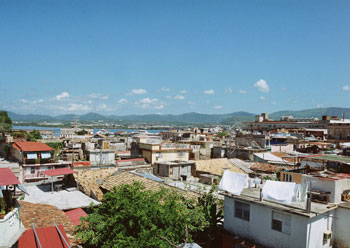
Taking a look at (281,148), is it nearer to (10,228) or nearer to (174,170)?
(174,170)

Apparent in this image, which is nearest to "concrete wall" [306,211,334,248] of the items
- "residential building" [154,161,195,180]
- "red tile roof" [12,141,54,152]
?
"residential building" [154,161,195,180]

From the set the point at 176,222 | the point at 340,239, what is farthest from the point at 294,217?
the point at 176,222

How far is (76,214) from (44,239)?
5.58 metres

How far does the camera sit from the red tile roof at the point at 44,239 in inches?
388

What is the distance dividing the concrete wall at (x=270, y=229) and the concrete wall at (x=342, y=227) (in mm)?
902

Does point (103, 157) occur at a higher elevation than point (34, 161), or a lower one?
lower

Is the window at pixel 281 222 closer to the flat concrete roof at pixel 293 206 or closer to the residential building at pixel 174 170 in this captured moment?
the flat concrete roof at pixel 293 206

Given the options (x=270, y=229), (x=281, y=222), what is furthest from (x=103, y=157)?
(x=281, y=222)

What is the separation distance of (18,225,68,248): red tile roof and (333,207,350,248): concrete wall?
1065 cm

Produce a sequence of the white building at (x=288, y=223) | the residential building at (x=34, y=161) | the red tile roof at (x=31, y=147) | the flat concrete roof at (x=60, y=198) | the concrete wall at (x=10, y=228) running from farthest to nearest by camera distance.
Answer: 1. the red tile roof at (x=31, y=147)
2. the residential building at (x=34, y=161)
3. the flat concrete roof at (x=60, y=198)
4. the white building at (x=288, y=223)
5. the concrete wall at (x=10, y=228)

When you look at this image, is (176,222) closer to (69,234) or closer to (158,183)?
(69,234)

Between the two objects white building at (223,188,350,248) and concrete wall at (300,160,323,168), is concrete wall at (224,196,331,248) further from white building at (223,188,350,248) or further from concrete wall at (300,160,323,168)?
concrete wall at (300,160,323,168)

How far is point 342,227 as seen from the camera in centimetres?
1102

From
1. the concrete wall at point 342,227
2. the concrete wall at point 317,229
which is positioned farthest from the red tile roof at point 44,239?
the concrete wall at point 342,227
